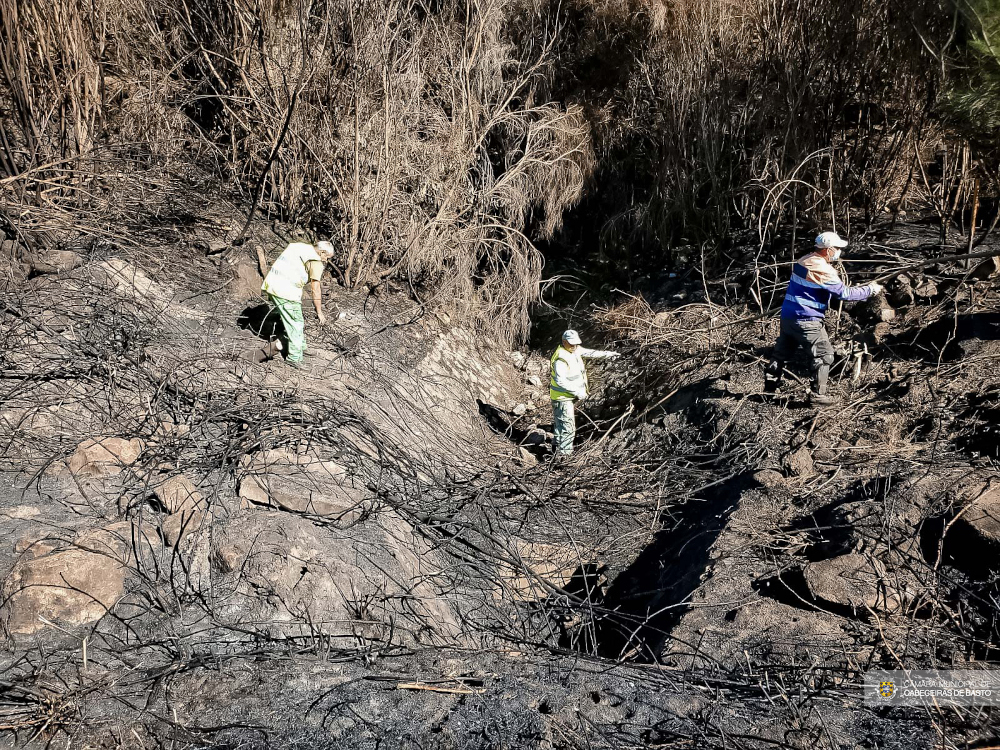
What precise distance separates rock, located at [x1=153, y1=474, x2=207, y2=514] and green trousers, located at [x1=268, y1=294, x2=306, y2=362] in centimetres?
251

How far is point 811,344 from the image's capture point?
6391 mm

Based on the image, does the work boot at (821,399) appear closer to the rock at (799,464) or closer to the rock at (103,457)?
the rock at (799,464)

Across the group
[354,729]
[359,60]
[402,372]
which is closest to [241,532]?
[354,729]

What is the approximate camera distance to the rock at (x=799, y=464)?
5711 millimetres

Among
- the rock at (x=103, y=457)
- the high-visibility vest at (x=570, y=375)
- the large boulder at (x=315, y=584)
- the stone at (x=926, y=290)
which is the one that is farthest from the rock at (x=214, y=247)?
the stone at (x=926, y=290)

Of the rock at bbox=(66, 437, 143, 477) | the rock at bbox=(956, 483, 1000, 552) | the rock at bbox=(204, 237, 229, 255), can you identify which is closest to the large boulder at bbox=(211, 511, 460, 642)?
the rock at bbox=(66, 437, 143, 477)

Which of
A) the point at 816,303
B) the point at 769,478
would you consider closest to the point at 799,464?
the point at 769,478

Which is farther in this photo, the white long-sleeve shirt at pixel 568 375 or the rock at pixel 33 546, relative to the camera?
the white long-sleeve shirt at pixel 568 375

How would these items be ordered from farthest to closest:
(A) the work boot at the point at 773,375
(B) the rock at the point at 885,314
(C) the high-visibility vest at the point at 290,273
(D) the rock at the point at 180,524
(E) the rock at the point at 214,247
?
1. (E) the rock at the point at 214,247
2. (B) the rock at the point at 885,314
3. (A) the work boot at the point at 773,375
4. (C) the high-visibility vest at the point at 290,273
5. (D) the rock at the point at 180,524

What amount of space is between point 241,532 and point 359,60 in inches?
241

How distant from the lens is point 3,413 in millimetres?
5484

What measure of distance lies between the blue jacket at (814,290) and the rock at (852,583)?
233 cm

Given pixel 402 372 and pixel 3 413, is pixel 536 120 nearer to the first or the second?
pixel 402 372

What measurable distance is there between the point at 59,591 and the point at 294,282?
3727 mm
